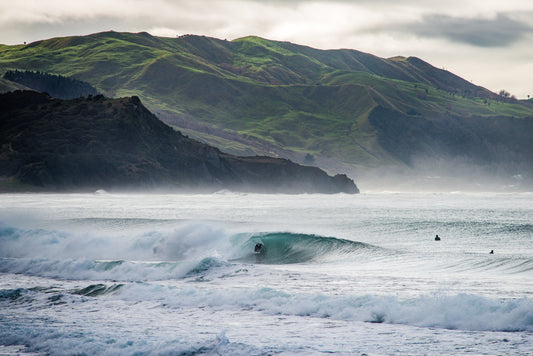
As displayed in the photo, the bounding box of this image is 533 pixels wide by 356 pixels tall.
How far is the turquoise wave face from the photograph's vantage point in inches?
1107

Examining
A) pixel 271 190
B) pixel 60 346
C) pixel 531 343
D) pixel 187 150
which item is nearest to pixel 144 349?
pixel 60 346

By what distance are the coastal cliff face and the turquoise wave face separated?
2932 inches

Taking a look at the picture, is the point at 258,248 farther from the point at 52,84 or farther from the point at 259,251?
the point at 52,84

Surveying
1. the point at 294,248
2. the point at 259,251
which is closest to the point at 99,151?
the point at 294,248

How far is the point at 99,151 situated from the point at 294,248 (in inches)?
3246

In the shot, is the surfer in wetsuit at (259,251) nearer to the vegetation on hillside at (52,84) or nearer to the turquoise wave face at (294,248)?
the turquoise wave face at (294,248)

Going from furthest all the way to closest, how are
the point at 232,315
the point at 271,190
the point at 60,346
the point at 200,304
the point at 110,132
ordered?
the point at 271,190, the point at 110,132, the point at 200,304, the point at 232,315, the point at 60,346

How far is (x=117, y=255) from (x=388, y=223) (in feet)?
86.1

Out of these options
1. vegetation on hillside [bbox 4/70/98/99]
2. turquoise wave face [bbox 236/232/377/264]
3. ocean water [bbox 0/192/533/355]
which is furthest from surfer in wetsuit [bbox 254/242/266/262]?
vegetation on hillside [bbox 4/70/98/99]

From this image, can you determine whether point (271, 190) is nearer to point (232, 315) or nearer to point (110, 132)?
point (110, 132)

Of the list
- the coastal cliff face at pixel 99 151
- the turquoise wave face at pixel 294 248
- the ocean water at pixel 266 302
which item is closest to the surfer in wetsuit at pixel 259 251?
the turquoise wave face at pixel 294 248

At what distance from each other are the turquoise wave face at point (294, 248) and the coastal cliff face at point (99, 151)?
74.5 metres

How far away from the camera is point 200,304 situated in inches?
631

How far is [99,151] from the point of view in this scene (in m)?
105
